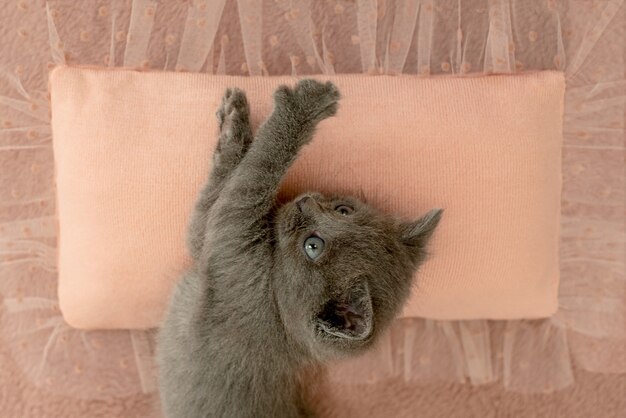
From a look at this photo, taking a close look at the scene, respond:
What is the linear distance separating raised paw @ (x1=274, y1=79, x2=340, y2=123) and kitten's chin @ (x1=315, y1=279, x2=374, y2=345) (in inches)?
12.4

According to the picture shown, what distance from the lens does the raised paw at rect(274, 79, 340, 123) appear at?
0.97 meters

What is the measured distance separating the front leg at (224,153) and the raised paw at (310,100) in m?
0.09

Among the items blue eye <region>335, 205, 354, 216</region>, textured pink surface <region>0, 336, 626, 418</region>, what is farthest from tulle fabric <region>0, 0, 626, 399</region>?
blue eye <region>335, 205, 354, 216</region>

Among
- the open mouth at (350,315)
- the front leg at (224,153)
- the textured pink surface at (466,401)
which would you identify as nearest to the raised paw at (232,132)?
the front leg at (224,153)

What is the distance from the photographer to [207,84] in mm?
1067

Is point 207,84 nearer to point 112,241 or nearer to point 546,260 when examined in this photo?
point 112,241

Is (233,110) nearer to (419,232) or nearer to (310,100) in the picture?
(310,100)

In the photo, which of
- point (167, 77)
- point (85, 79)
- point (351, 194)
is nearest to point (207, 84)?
point (167, 77)

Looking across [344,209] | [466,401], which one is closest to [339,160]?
[344,209]

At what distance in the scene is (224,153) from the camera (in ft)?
3.31

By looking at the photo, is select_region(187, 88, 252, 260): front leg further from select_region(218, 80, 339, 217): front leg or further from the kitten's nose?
the kitten's nose

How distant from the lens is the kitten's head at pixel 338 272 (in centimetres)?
85

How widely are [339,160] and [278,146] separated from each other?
15 centimetres

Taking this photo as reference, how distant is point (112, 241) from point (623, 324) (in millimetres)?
1203
